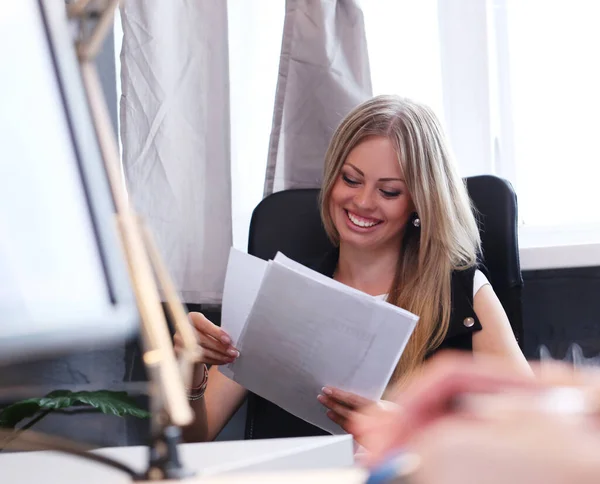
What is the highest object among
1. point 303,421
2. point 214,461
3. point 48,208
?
point 48,208

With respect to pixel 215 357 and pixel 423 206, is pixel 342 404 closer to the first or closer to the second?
pixel 215 357

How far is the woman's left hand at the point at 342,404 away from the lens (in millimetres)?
1075

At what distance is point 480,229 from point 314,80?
0.56 meters

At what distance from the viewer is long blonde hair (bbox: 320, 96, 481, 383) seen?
134 cm

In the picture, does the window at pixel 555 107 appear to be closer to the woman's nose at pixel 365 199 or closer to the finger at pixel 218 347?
the woman's nose at pixel 365 199

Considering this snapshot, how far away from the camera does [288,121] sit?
1688mm

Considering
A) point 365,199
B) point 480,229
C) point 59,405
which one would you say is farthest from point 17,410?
point 480,229

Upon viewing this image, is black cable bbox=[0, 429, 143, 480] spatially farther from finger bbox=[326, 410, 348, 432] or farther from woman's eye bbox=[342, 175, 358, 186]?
woman's eye bbox=[342, 175, 358, 186]

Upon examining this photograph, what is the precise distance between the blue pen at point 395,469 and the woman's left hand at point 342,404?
815mm

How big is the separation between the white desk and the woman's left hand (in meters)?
0.47

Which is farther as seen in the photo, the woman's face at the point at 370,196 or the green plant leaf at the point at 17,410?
the woman's face at the point at 370,196

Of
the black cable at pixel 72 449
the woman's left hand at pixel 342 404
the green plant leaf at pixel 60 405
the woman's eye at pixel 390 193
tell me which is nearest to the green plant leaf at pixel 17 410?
the green plant leaf at pixel 60 405

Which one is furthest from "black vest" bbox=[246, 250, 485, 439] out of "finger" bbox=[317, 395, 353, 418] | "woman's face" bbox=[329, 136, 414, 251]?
"finger" bbox=[317, 395, 353, 418]

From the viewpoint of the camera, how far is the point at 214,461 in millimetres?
558
